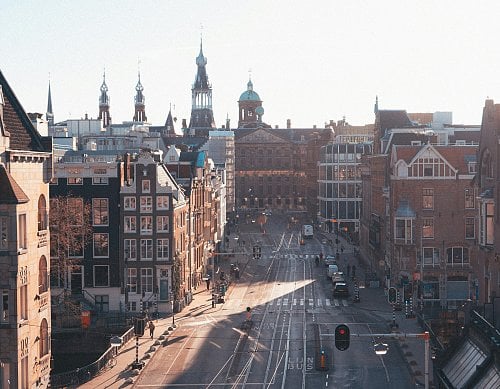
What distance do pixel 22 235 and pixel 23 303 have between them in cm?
299

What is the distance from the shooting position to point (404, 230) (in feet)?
294

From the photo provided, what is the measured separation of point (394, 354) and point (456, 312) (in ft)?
37.9

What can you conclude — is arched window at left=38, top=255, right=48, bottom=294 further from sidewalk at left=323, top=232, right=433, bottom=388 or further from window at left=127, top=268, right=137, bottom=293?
window at left=127, top=268, right=137, bottom=293

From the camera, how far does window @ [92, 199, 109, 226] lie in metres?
83.2

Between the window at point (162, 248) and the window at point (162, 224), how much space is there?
96 centimetres

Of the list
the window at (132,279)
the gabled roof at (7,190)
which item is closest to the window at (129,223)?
the window at (132,279)

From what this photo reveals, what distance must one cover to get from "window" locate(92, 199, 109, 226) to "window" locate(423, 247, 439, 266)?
29.2 m

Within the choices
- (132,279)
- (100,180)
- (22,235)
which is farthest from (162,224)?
(22,235)

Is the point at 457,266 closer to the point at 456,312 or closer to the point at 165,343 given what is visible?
the point at 456,312

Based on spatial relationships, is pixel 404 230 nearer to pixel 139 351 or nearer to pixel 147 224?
pixel 147 224

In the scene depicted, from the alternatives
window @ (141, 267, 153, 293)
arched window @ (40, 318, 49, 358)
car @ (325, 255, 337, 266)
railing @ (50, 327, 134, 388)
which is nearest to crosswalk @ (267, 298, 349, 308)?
window @ (141, 267, 153, 293)

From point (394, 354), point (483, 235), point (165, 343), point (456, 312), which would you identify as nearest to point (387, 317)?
point (456, 312)

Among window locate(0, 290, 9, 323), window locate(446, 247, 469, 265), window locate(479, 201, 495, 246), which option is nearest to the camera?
window locate(0, 290, 9, 323)

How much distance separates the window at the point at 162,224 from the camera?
3310 inches
